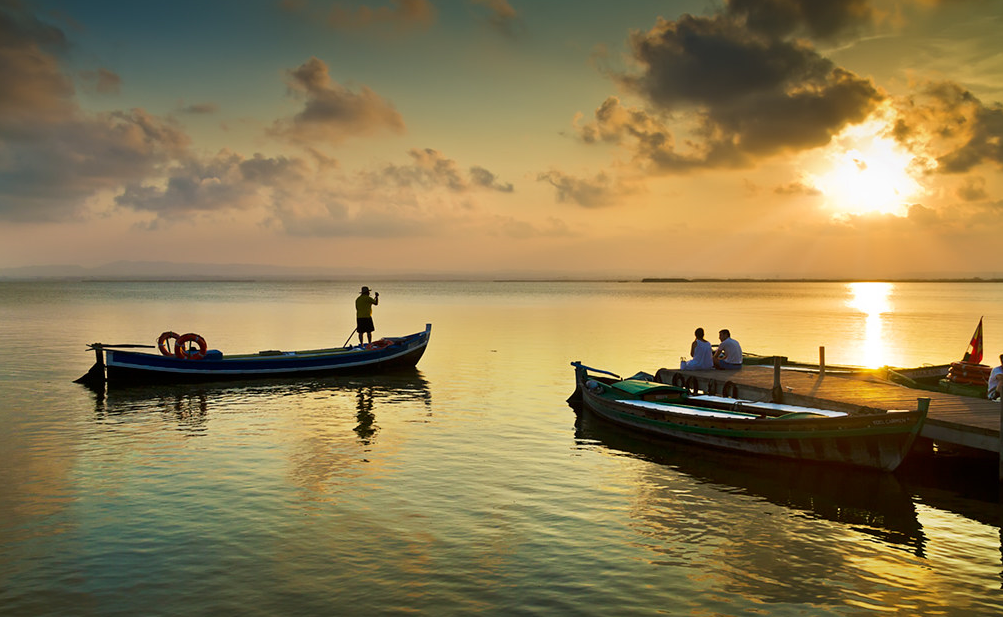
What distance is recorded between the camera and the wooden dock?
639 inches

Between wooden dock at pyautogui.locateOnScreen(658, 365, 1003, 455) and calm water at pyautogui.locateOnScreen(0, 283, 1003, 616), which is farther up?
wooden dock at pyautogui.locateOnScreen(658, 365, 1003, 455)

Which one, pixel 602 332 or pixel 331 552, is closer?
pixel 331 552

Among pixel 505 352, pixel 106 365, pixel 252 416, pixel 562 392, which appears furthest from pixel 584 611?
pixel 505 352

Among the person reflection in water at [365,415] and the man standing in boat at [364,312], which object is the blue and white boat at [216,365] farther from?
the person reflection in water at [365,415]

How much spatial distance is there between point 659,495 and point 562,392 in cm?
1401

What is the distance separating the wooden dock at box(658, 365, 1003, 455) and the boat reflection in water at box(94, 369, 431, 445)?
36.9ft

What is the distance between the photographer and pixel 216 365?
31672 millimetres

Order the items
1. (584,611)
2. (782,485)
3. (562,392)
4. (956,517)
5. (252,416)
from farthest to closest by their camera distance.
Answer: (562,392) < (252,416) < (782,485) < (956,517) < (584,611)

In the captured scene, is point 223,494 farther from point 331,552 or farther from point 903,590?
point 903,590

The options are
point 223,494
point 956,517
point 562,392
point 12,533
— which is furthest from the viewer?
point 562,392

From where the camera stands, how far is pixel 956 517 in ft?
46.1


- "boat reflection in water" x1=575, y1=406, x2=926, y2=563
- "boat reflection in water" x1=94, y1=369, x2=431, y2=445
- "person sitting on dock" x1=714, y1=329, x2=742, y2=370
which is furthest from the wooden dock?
"boat reflection in water" x1=94, y1=369, x2=431, y2=445

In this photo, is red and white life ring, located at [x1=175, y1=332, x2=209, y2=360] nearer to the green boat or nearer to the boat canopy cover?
the green boat

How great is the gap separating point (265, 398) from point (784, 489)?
20.1 metres
